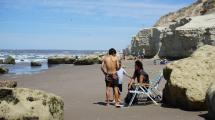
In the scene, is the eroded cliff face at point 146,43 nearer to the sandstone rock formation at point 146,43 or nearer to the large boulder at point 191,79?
the sandstone rock formation at point 146,43

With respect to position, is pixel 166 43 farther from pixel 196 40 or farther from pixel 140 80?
pixel 140 80

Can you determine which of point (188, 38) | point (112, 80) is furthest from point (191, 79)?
point (188, 38)

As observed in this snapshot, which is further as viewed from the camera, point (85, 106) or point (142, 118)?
point (85, 106)

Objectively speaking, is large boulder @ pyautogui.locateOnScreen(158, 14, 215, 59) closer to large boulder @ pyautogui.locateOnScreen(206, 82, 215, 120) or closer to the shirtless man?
the shirtless man

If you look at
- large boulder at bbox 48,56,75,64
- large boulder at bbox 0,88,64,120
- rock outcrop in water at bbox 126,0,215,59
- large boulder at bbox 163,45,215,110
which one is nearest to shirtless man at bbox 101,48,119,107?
large boulder at bbox 163,45,215,110

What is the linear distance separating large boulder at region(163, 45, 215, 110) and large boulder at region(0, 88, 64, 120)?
4.06 metres

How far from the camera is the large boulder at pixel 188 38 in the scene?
35594 millimetres

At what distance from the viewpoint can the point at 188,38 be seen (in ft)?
125

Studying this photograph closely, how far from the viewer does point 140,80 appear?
12.1m

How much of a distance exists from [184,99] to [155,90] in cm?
237

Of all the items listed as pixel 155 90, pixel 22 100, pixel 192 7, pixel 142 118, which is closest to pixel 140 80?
pixel 155 90

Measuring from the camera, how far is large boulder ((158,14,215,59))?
1401 inches

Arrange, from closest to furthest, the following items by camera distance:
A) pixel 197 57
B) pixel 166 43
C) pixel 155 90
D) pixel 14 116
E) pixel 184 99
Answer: pixel 14 116 → pixel 184 99 → pixel 197 57 → pixel 155 90 → pixel 166 43

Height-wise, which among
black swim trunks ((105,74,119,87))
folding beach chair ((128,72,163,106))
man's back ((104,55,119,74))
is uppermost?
man's back ((104,55,119,74))
